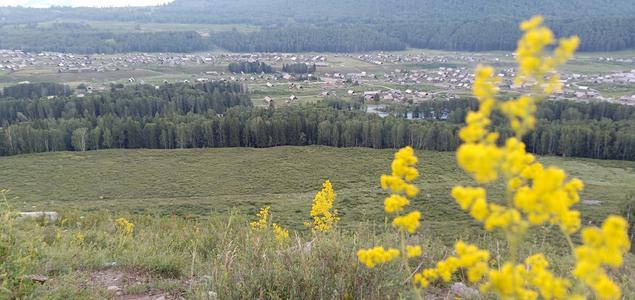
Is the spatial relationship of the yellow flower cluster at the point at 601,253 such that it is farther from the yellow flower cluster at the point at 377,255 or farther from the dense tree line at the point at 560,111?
the dense tree line at the point at 560,111

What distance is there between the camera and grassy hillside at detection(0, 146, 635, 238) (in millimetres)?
44500

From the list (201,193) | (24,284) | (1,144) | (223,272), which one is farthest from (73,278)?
(1,144)

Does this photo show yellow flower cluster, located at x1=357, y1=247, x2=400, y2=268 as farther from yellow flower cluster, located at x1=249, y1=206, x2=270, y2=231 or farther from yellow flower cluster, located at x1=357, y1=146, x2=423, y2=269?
yellow flower cluster, located at x1=249, y1=206, x2=270, y2=231

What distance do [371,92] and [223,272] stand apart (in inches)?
5132

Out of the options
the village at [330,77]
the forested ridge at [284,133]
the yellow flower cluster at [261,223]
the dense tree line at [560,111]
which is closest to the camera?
the yellow flower cluster at [261,223]

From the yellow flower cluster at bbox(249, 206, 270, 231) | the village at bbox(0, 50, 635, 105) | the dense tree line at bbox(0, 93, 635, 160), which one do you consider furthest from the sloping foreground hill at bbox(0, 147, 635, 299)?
the village at bbox(0, 50, 635, 105)

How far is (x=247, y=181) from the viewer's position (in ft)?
189

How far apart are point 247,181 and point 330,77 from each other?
4468 inches

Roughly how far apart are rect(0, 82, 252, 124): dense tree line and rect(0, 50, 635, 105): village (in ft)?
47.7

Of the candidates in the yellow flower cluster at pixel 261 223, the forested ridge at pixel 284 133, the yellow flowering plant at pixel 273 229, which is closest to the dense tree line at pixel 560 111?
the forested ridge at pixel 284 133

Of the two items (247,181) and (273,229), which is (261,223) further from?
(247,181)

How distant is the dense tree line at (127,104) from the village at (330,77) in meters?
14.5

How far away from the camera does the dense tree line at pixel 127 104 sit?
93.1 m

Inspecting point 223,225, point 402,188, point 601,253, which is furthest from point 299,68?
point 601,253
